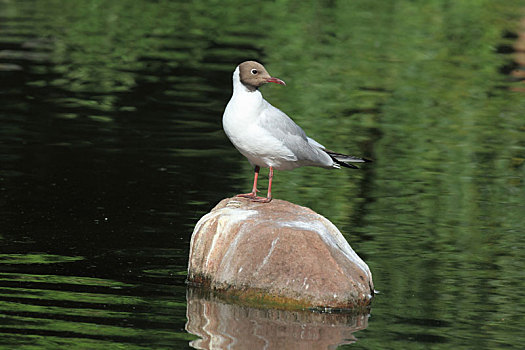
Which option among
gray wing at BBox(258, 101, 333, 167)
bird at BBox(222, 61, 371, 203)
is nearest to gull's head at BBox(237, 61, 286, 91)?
bird at BBox(222, 61, 371, 203)

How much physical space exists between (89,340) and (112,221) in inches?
141

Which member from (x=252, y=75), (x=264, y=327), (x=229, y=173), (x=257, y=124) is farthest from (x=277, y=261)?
(x=229, y=173)

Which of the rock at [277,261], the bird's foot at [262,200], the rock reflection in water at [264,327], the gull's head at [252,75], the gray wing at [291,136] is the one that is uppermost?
the gull's head at [252,75]

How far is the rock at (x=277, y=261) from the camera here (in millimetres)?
8156

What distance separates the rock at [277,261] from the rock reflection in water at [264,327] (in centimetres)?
15

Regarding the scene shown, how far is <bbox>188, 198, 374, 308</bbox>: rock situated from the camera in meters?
8.16

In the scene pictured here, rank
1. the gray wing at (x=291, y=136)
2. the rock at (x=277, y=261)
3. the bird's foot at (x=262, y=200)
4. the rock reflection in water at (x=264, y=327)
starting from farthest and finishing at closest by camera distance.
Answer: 1. the bird's foot at (x=262, y=200)
2. the gray wing at (x=291, y=136)
3. the rock at (x=277, y=261)
4. the rock reflection in water at (x=264, y=327)

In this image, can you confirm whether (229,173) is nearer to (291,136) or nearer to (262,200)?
(262,200)

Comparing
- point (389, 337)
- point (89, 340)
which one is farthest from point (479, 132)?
point (89, 340)

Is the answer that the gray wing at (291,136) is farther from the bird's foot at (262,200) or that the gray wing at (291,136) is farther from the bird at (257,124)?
the bird's foot at (262,200)

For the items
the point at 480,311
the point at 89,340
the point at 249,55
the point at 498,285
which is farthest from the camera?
the point at 249,55

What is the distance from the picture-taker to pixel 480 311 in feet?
27.9

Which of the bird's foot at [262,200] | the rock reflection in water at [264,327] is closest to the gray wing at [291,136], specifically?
the bird's foot at [262,200]

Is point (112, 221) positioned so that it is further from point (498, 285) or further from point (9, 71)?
point (9, 71)
